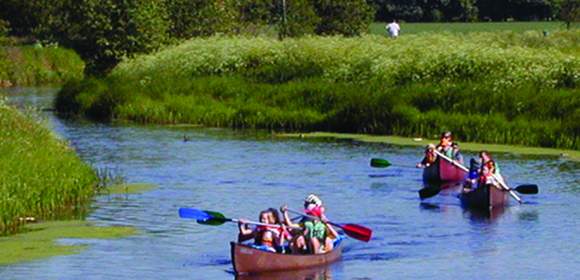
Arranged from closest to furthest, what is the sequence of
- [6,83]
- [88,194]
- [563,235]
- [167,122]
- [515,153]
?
[563,235] → [88,194] → [515,153] → [167,122] → [6,83]

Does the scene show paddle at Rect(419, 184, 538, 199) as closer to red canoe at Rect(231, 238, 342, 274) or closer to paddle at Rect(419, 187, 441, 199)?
paddle at Rect(419, 187, 441, 199)

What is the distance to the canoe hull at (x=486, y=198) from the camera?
31.9m

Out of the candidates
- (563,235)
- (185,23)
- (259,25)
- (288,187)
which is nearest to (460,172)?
(288,187)

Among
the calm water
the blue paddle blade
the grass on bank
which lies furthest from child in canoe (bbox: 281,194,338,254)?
the grass on bank

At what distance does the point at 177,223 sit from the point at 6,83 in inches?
2066

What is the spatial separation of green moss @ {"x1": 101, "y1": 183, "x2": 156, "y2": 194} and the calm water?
472 millimetres

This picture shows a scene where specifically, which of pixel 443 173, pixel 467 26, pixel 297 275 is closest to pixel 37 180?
pixel 297 275

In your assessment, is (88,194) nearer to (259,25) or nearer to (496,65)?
(496,65)

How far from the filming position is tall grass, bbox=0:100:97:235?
2797cm

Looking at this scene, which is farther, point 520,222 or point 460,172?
point 460,172

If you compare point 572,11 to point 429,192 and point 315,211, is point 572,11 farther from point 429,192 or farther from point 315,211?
point 315,211

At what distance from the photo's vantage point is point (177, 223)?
99.8ft

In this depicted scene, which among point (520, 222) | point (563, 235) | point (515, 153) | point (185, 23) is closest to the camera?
point (563, 235)

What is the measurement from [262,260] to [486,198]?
9.12 metres
